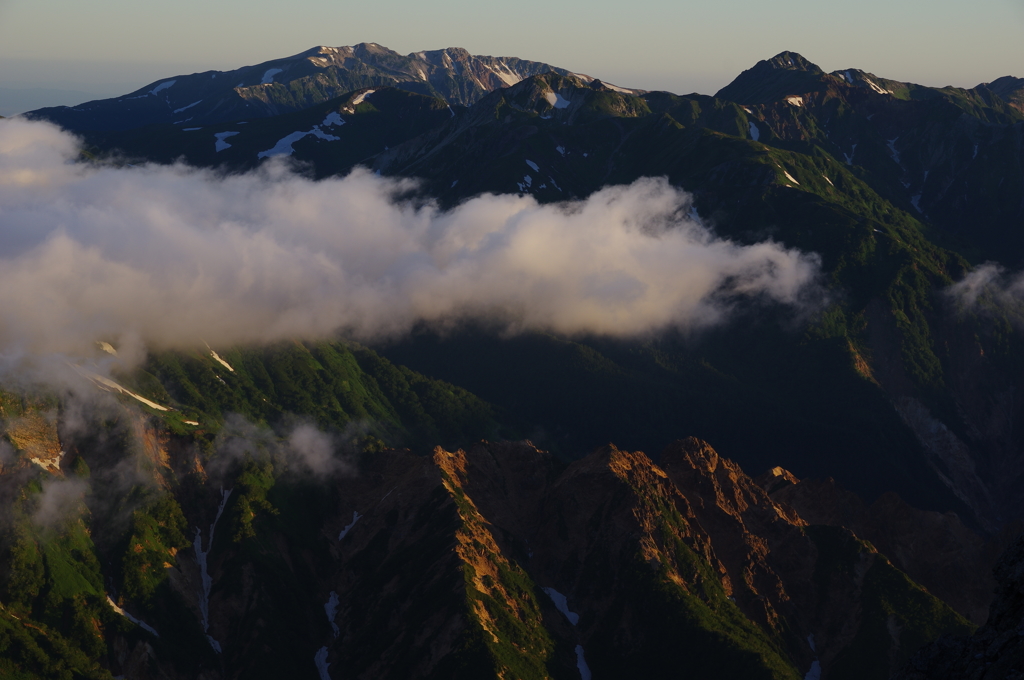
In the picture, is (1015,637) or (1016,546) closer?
(1015,637)

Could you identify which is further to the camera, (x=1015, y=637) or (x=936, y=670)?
(x=936, y=670)

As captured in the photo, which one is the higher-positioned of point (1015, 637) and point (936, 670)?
point (1015, 637)

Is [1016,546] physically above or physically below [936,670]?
above
